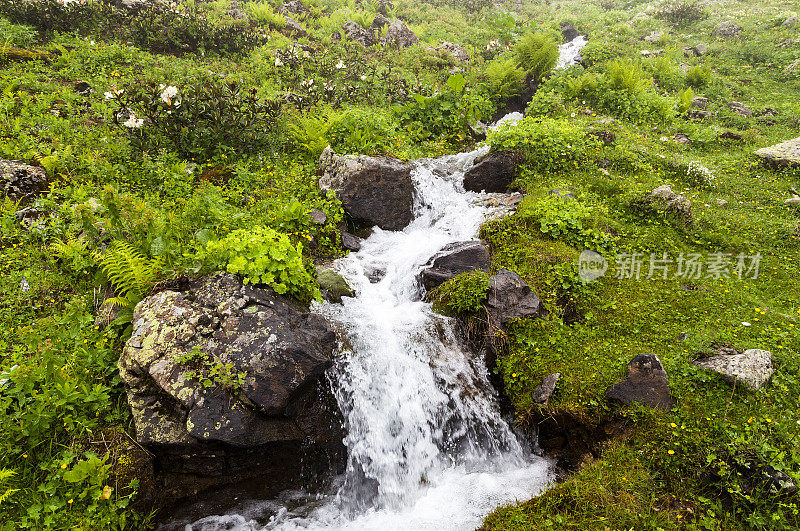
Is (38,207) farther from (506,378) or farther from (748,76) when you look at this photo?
(748,76)

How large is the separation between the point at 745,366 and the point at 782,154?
7790mm

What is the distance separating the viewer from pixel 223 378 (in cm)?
436

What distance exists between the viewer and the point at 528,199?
8352mm

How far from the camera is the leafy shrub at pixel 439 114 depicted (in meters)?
12.0

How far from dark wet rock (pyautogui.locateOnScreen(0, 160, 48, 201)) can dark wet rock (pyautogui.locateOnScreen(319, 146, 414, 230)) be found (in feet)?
17.1

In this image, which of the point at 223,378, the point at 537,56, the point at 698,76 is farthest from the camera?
the point at 537,56

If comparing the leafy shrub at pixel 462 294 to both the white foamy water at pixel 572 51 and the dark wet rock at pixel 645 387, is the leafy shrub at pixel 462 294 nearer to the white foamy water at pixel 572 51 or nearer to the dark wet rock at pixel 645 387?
the dark wet rock at pixel 645 387

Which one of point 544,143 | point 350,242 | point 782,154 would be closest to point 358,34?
point 544,143

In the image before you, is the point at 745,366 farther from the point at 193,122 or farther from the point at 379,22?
the point at 379,22

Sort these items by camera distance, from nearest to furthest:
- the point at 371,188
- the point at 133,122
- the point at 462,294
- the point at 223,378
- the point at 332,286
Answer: the point at 223,378
the point at 462,294
the point at 332,286
the point at 133,122
the point at 371,188

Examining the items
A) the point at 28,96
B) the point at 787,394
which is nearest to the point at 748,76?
the point at 787,394

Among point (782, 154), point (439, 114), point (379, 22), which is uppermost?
point (379, 22)

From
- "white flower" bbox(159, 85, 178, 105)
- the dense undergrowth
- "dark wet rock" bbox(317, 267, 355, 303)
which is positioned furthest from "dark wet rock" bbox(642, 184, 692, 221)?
"white flower" bbox(159, 85, 178, 105)

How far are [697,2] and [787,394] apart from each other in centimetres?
2869
